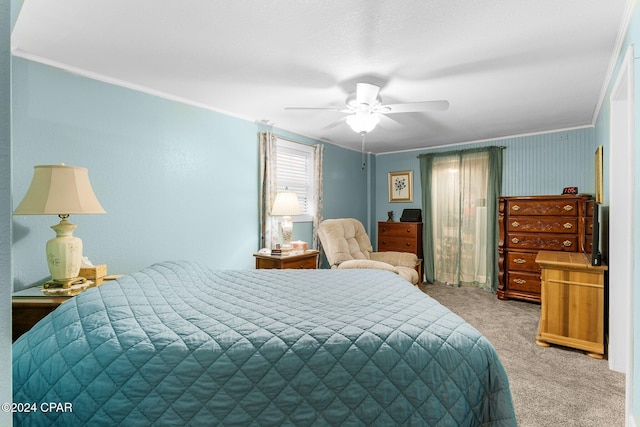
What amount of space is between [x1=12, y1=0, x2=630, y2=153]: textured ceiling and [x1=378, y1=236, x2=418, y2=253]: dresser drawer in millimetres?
2604

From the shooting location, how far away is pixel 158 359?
1124mm

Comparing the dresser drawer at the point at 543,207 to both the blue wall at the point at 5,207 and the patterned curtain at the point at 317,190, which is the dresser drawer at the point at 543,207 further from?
the blue wall at the point at 5,207

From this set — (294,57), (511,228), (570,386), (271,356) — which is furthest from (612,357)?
(294,57)

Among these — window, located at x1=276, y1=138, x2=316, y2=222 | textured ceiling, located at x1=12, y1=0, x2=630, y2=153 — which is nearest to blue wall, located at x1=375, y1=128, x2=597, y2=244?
textured ceiling, located at x1=12, y1=0, x2=630, y2=153

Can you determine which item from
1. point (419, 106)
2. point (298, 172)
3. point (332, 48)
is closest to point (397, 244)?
point (298, 172)

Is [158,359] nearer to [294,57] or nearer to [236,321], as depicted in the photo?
[236,321]

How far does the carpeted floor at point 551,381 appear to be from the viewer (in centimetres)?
200

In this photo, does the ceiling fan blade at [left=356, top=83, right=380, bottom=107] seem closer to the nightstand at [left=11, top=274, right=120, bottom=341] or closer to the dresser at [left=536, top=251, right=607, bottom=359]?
the dresser at [left=536, top=251, right=607, bottom=359]

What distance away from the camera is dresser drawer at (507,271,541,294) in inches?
172

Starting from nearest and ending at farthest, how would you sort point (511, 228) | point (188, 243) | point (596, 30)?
point (596, 30)
point (188, 243)
point (511, 228)

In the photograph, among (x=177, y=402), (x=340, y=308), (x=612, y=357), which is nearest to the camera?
(x=177, y=402)

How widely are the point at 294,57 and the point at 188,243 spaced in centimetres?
216

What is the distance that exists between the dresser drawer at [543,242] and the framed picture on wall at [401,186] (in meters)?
1.87

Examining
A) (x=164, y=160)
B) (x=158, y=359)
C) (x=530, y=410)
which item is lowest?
(x=530, y=410)
